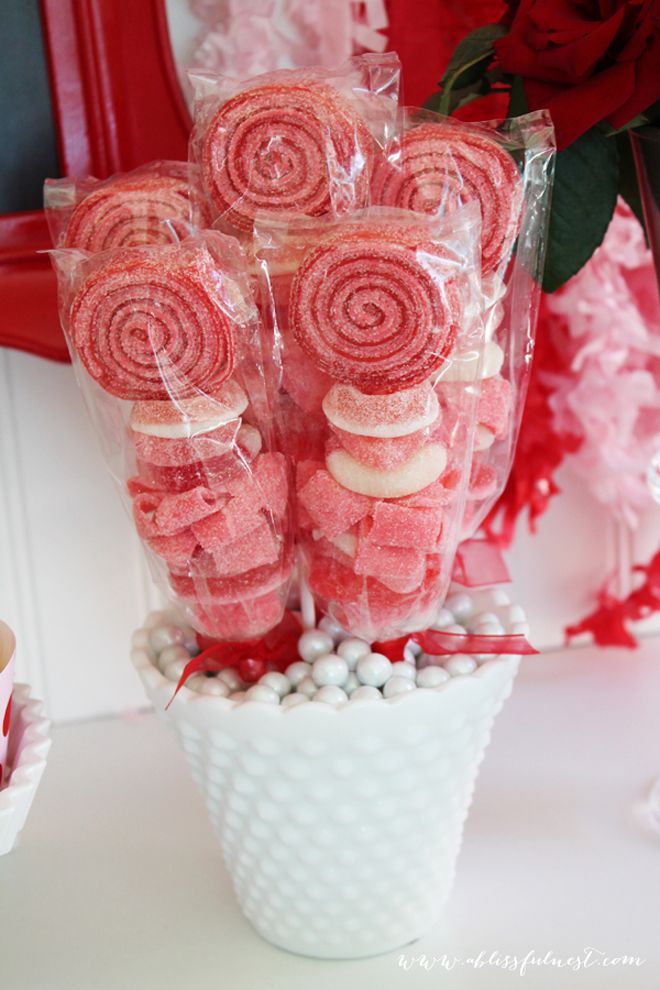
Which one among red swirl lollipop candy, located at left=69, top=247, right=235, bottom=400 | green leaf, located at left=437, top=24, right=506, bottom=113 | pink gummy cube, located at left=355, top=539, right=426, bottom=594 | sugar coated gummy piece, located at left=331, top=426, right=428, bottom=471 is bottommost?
pink gummy cube, located at left=355, top=539, right=426, bottom=594

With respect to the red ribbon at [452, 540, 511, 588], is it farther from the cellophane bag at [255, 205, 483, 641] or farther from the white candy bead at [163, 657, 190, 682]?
the white candy bead at [163, 657, 190, 682]

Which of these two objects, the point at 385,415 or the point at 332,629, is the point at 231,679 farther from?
the point at 385,415

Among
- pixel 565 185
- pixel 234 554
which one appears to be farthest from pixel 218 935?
pixel 565 185

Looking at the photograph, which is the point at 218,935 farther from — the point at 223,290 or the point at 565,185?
the point at 565,185

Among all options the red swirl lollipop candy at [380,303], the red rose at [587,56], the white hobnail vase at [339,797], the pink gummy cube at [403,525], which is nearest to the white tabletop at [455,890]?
the white hobnail vase at [339,797]

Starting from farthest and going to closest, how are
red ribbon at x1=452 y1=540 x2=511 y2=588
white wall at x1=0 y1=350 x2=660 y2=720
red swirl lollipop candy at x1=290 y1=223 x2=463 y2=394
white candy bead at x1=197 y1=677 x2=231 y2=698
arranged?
white wall at x1=0 y1=350 x2=660 y2=720, red ribbon at x1=452 y1=540 x2=511 y2=588, white candy bead at x1=197 y1=677 x2=231 y2=698, red swirl lollipop candy at x1=290 y1=223 x2=463 y2=394

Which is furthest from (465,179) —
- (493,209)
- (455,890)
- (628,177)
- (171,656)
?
(455,890)

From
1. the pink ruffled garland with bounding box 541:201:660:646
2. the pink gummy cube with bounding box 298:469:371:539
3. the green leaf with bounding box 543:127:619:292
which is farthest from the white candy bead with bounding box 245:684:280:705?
the pink ruffled garland with bounding box 541:201:660:646

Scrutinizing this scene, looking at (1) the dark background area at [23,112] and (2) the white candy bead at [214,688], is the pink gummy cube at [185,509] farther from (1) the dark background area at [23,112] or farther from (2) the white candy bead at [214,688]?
(1) the dark background area at [23,112]
